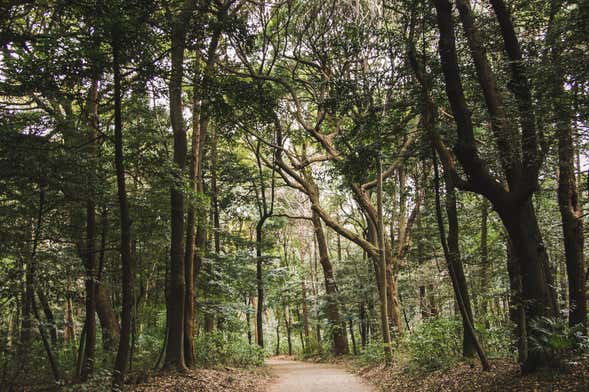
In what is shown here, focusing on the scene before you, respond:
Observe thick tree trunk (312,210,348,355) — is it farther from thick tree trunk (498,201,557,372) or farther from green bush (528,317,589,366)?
green bush (528,317,589,366)

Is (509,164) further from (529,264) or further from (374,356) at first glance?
(374,356)

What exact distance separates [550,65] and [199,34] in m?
6.29

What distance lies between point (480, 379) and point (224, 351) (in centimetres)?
994

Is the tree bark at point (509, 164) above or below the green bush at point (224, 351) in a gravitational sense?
above

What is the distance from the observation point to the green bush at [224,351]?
1393cm

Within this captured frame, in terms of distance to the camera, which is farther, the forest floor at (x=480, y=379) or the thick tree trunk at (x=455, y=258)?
the thick tree trunk at (x=455, y=258)

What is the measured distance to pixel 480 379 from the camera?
748 centimetres

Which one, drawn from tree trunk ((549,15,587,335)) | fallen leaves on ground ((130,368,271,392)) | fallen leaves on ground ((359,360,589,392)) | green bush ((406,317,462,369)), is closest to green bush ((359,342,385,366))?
fallen leaves on ground ((359,360,589,392))

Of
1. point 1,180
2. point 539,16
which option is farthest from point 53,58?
point 539,16

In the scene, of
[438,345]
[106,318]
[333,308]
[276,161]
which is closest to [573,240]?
[438,345]

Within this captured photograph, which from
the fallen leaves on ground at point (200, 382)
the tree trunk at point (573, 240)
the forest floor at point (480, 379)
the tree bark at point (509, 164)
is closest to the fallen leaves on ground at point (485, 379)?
the forest floor at point (480, 379)

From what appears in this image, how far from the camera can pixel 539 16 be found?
24.5 feet

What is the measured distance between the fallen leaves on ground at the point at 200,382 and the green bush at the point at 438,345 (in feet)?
14.5

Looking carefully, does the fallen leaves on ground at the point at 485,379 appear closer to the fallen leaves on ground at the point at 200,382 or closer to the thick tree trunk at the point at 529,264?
the thick tree trunk at the point at 529,264
